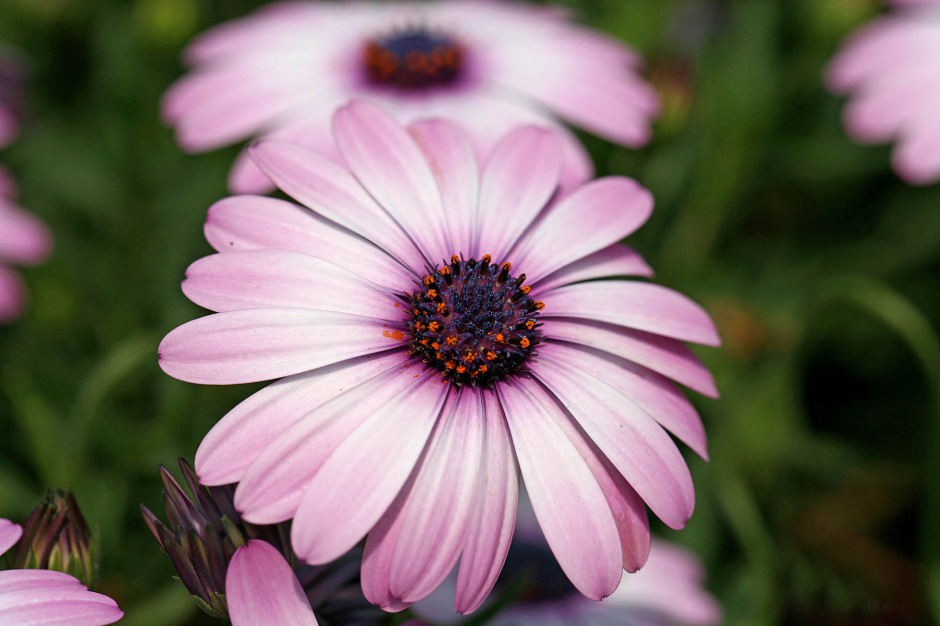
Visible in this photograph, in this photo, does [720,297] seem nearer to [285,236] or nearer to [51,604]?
[285,236]

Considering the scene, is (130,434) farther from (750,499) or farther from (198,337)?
(750,499)

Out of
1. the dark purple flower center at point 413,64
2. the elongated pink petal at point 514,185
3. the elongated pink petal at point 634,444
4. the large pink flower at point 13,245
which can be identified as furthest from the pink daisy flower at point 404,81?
the elongated pink petal at point 634,444

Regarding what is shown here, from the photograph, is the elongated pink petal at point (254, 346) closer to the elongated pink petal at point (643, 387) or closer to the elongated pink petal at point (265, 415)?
the elongated pink petal at point (265, 415)

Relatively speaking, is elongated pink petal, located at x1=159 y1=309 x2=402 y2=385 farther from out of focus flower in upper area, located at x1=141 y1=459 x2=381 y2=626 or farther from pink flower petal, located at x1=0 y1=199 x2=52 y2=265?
pink flower petal, located at x1=0 y1=199 x2=52 y2=265

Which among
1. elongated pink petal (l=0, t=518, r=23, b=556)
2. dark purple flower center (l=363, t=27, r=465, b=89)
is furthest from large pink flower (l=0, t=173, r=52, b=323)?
elongated pink petal (l=0, t=518, r=23, b=556)

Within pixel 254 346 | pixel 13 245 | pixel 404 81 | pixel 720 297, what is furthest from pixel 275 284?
pixel 720 297
